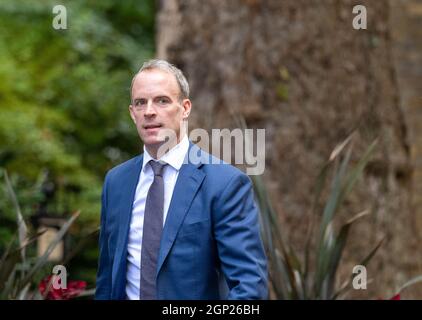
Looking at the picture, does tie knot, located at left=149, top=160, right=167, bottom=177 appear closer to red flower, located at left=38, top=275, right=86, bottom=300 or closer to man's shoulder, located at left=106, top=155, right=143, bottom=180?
man's shoulder, located at left=106, top=155, right=143, bottom=180

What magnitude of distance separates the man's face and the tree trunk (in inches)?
130

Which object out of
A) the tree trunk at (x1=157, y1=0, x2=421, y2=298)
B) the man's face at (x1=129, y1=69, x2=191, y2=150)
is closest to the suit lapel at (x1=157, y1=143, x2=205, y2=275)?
the man's face at (x1=129, y1=69, x2=191, y2=150)

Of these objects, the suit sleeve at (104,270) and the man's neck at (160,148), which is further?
the suit sleeve at (104,270)

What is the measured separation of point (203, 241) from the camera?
2.96 metres

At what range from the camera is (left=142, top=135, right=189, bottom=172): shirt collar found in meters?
3.01

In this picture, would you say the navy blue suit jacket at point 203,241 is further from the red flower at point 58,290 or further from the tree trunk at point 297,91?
the tree trunk at point 297,91

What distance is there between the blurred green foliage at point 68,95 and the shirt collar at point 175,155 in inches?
286

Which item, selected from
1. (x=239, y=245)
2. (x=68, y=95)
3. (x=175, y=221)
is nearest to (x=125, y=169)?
(x=175, y=221)

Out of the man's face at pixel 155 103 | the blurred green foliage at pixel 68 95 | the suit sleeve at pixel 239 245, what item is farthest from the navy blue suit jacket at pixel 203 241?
the blurred green foliage at pixel 68 95

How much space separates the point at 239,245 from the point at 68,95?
31.3 ft

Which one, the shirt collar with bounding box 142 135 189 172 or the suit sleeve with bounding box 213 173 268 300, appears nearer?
the suit sleeve with bounding box 213 173 268 300

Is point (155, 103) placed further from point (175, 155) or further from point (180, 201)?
point (180, 201)

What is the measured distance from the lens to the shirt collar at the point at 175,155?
9.87 feet
